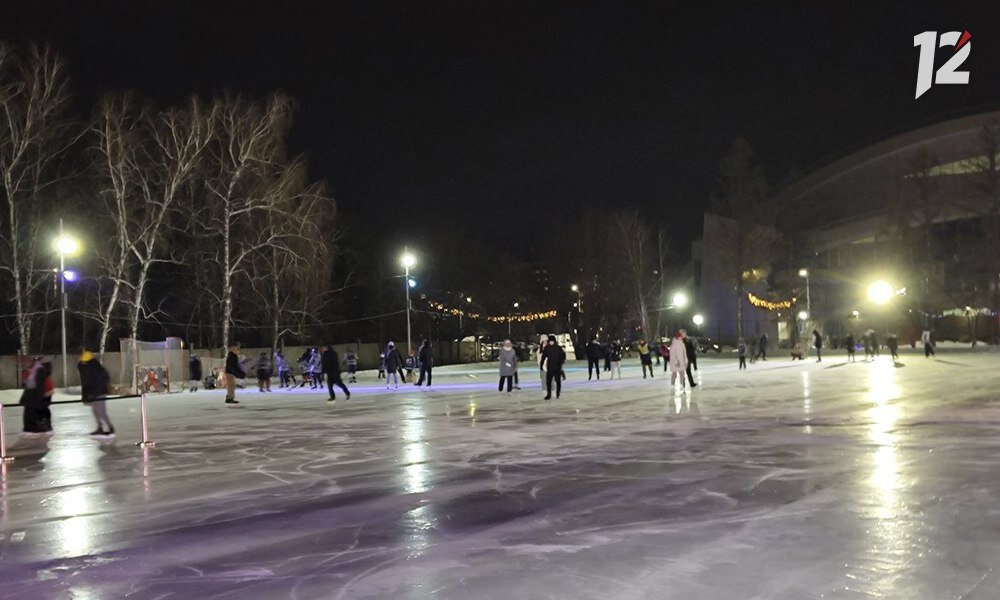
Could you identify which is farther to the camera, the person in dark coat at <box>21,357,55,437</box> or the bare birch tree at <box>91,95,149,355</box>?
the bare birch tree at <box>91,95,149,355</box>

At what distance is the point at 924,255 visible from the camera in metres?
56.1

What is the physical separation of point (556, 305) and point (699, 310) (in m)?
12.7

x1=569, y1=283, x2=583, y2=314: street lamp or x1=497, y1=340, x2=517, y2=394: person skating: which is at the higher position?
x1=569, y1=283, x2=583, y2=314: street lamp

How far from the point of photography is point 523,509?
312 inches

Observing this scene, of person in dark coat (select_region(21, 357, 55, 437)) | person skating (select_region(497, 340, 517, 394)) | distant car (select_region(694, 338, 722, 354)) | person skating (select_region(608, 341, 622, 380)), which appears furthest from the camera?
distant car (select_region(694, 338, 722, 354))

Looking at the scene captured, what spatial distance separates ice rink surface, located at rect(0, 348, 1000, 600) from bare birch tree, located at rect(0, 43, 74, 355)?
20676 millimetres

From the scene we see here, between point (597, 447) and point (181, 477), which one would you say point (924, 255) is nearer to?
point (597, 447)

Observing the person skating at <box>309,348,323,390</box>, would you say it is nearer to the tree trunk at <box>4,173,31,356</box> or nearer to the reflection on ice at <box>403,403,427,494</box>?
the tree trunk at <box>4,173,31,356</box>

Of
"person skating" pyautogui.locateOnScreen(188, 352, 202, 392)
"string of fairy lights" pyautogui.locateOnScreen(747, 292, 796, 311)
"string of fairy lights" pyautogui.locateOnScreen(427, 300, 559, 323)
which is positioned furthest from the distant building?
"person skating" pyautogui.locateOnScreen(188, 352, 202, 392)

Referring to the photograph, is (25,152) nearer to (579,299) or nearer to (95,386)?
(95,386)

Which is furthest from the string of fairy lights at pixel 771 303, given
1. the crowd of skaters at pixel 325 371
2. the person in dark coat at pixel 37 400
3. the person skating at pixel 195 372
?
the person in dark coat at pixel 37 400

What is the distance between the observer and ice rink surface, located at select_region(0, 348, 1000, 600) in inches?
223

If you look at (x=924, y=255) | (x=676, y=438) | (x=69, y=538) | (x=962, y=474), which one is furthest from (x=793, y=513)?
(x=924, y=255)

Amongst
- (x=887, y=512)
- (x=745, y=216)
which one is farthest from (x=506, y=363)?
(x=745, y=216)
